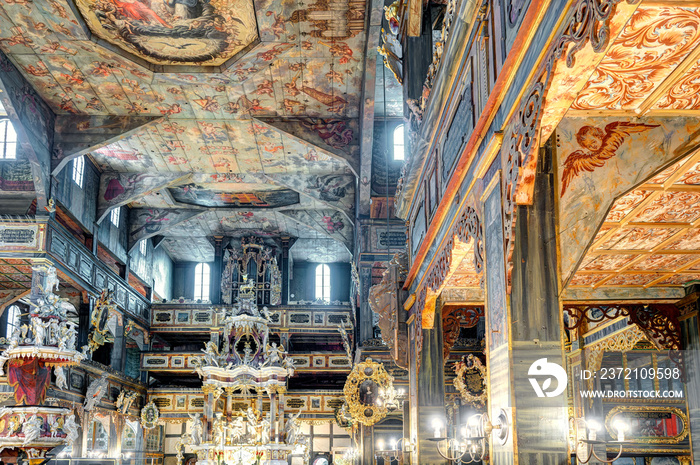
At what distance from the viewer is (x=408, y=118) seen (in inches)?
419

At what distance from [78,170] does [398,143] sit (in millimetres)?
10027

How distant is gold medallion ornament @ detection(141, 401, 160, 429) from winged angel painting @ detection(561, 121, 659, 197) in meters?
23.0

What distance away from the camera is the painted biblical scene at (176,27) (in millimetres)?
14594

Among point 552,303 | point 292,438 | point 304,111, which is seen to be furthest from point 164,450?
point 552,303

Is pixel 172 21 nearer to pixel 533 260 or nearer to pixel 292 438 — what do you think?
pixel 533 260

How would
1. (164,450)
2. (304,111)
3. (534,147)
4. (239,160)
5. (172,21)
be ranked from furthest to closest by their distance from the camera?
(164,450)
(239,160)
(304,111)
(172,21)
(534,147)

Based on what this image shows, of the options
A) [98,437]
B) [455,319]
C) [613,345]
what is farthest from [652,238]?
[98,437]

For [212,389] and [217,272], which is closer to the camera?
[212,389]

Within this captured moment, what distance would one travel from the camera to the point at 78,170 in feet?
72.7

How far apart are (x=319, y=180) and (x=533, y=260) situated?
19.1 meters

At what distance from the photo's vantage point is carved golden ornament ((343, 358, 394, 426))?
17328mm

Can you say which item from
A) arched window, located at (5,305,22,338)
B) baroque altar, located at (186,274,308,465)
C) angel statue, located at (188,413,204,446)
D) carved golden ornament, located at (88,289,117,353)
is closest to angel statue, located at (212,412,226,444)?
baroque altar, located at (186,274,308,465)

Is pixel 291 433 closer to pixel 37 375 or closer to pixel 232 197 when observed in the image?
pixel 37 375

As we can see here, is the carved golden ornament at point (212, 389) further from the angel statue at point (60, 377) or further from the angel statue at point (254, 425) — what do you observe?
the angel statue at point (60, 377)
